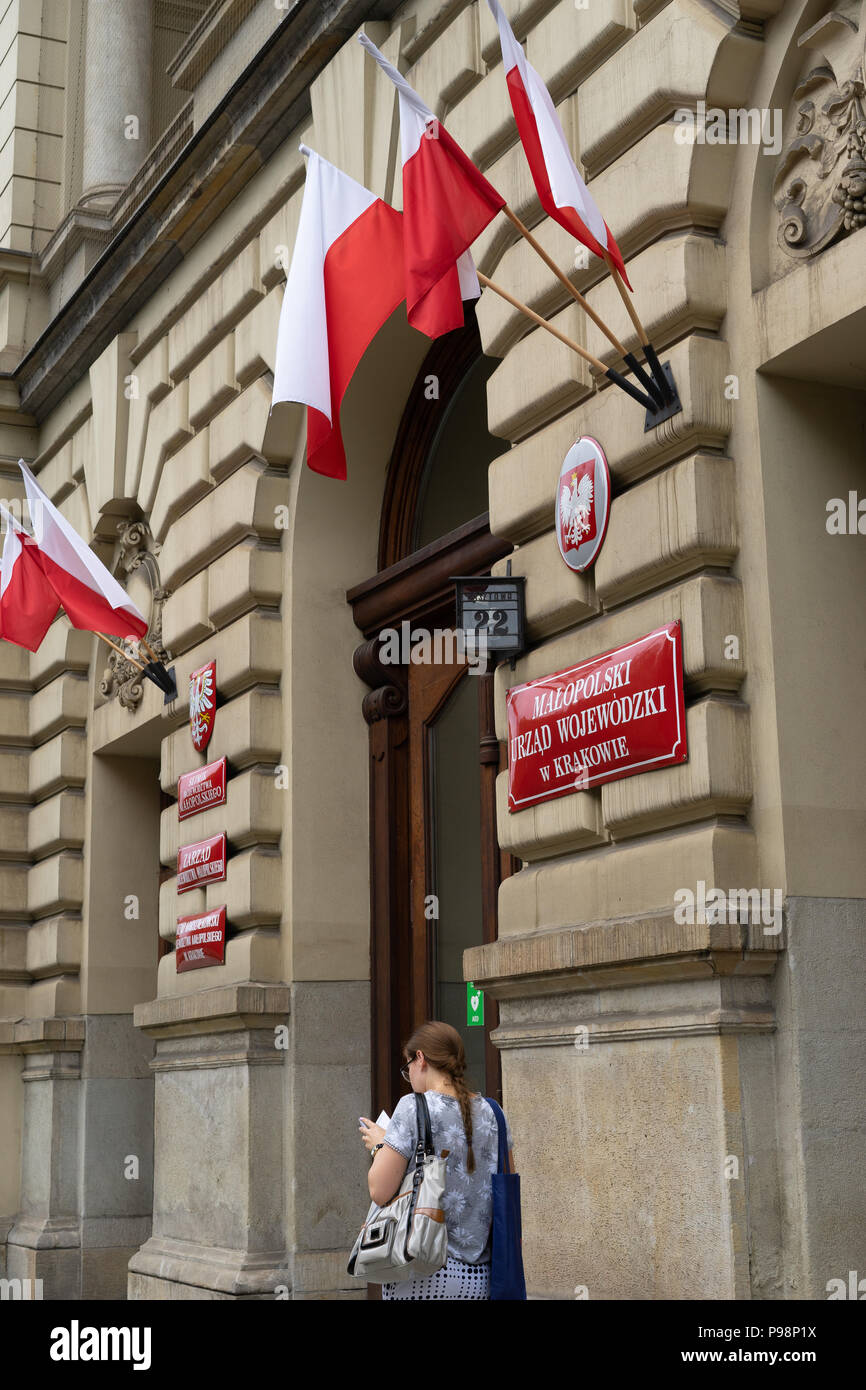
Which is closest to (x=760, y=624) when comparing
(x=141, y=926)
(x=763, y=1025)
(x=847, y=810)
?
(x=847, y=810)

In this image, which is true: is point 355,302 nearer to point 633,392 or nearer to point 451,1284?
point 633,392

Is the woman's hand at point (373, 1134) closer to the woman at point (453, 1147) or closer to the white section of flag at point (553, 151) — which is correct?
the woman at point (453, 1147)

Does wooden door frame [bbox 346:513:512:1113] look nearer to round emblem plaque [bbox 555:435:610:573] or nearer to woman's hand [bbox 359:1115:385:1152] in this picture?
round emblem plaque [bbox 555:435:610:573]

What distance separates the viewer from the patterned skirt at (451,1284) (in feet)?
20.4

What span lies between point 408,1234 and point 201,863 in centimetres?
600

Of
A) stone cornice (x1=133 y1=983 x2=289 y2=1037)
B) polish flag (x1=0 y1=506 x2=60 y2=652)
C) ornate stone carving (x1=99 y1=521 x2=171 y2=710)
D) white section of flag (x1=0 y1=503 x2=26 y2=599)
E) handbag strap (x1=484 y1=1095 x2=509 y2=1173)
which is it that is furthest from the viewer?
ornate stone carving (x1=99 y1=521 x2=171 y2=710)

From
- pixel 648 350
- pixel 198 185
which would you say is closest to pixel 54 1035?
pixel 198 185

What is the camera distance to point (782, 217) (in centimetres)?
718

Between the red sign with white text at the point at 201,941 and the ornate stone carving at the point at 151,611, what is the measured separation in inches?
91.0

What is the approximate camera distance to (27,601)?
13.0 metres

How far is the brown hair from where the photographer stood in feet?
20.7

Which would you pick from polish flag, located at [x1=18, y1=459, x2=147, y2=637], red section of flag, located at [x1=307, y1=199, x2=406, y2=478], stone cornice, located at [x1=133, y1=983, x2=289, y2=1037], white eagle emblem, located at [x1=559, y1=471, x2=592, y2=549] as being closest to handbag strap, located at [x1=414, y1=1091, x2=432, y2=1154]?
white eagle emblem, located at [x1=559, y1=471, x2=592, y2=549]

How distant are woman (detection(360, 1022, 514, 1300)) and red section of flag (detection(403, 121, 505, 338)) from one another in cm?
297

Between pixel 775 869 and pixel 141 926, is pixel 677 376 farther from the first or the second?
pixel 141 926
